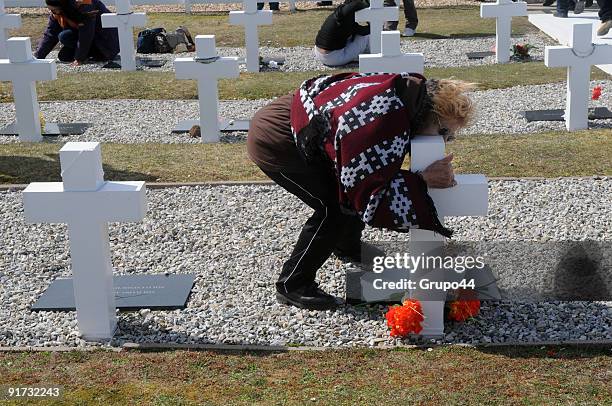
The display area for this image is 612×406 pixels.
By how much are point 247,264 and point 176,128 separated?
4467 millimetres

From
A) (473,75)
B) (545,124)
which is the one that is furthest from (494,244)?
(473,75)

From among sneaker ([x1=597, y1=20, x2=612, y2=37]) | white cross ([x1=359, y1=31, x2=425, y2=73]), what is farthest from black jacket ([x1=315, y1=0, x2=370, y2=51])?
white cross ([x1=359, y1=31, x2=425, y2=73])

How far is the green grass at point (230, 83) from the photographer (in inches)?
486

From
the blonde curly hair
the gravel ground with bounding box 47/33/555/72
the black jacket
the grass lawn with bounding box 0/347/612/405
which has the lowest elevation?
the grass lawn with bounding box 0/347/612/405

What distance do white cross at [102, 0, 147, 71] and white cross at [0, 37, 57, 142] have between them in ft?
14.3

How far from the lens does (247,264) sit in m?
6.23

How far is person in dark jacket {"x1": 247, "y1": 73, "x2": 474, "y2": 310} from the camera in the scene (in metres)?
4.67

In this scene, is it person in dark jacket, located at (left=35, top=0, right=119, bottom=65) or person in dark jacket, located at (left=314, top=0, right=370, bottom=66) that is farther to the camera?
person in dark jacket, located at (left=35, top=0, right=119, bottom=65)

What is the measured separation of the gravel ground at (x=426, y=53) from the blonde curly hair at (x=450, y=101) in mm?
9134

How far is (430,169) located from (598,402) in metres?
1.31

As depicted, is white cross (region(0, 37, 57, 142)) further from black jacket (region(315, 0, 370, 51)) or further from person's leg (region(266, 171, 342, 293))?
person's leg (region(266, 171, 342, 293))

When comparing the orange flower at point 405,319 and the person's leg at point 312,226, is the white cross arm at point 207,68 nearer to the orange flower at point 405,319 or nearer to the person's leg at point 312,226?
the person's leg at point 312,226

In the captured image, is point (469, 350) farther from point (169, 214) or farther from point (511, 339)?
point (169, 214)

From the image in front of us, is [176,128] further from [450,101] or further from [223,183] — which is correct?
[450,101]
